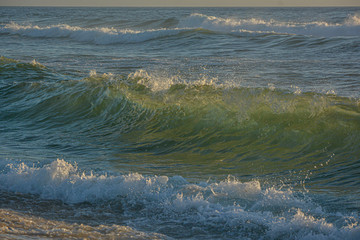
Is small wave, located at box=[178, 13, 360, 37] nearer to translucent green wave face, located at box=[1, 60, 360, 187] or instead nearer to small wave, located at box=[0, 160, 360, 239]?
translucent green wave face, located at box=[1, 60, 360, 187]

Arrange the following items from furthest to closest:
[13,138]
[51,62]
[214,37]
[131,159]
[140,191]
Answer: [214,37] → [51,62] → [13,138] → [131,159] → [140,191]

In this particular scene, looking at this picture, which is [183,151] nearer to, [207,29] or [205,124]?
[205,124]

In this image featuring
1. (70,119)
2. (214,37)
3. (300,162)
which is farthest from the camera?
(214,37)

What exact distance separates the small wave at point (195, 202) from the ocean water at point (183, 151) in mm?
15

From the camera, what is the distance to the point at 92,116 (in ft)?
32.1

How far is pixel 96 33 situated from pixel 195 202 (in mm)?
27463

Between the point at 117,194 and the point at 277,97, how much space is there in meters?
4.58

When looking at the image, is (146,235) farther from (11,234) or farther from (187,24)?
(187,24)

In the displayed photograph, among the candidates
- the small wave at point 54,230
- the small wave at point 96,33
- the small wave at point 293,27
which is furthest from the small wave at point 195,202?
the small wave at point 96,33

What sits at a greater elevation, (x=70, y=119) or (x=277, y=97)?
(x=277, y=97)

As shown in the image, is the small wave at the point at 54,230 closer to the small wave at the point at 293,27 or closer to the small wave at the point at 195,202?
the small wave at the point at 195,202

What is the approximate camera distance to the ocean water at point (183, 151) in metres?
4.25

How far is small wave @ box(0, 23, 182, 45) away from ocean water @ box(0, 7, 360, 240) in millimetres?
12465

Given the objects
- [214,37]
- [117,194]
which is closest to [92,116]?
[117,194]
